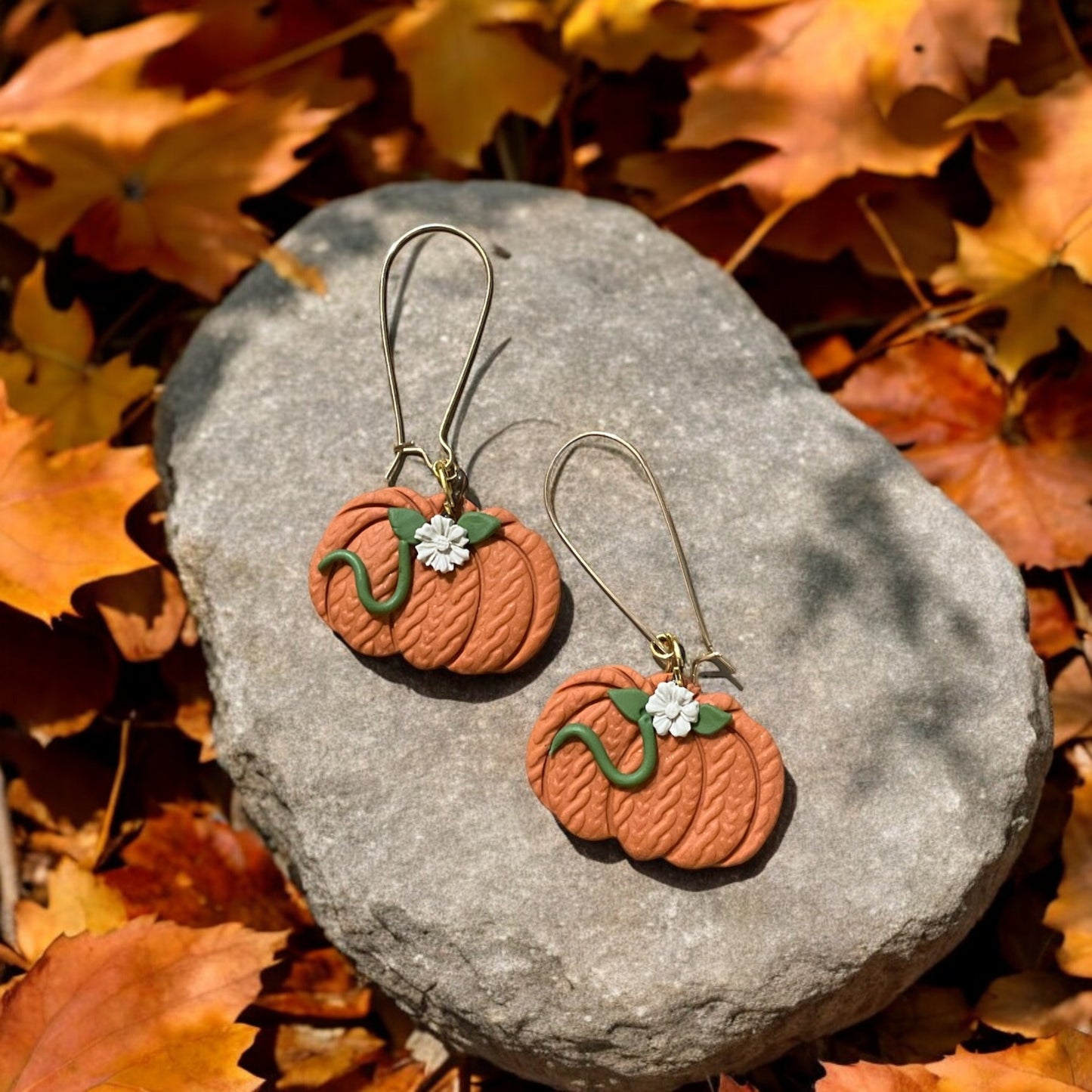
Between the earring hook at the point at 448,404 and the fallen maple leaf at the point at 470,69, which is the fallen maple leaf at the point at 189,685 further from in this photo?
the fallen maple leaf at the point at 470,69

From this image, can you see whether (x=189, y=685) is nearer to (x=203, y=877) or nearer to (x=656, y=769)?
(x=203, y=877)

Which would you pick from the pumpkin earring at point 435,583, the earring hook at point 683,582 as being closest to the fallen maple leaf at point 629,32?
the earring hook at point 683,582

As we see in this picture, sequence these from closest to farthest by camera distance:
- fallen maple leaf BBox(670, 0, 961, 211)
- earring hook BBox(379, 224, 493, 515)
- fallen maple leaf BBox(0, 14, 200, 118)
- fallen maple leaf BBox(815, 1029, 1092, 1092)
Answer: fallen maple leaf BBox(815, 1029, 1092, 1092) < earring hook BBox(379, 224, 493, 515) < fallen maple leaf BBox(670, 0, 961, 211) < fallen maple leaf BBox(0, 14, 200, 118)

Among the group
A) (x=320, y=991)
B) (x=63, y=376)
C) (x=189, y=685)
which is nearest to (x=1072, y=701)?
(x=320, y=991)

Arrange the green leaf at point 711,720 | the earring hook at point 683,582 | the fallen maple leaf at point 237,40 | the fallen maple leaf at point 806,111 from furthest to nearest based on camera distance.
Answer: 1. the fallen maple leaf at point 237,40
2. the fallen maple leaf at point 806,111
3. the earring hook at point 683,582
4. the green leaf at point 711,720

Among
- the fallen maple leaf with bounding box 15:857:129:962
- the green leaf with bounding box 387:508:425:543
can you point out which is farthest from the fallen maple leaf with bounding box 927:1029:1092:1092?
the fallen maple leaf with bounding box 15:857:129:962

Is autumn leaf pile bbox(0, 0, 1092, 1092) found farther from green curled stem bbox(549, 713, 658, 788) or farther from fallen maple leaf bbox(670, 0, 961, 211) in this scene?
green curled stem bbox(549, 713, 658, 788)
